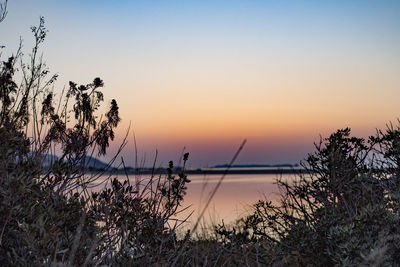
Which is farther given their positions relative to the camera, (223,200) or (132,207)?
(223,200)

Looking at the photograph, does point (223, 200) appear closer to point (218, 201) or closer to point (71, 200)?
point (218, 201)

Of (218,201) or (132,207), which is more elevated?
(132,207)

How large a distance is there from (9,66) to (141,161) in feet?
8.55

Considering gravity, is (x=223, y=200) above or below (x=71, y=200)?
below

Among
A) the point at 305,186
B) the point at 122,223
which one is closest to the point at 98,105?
the point at 122,223

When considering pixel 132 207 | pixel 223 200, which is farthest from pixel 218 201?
pixel 132 207

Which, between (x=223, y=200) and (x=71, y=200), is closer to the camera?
(x=71, y=200)

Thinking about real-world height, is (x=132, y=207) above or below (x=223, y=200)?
above

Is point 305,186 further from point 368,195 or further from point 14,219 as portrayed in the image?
point 14,219

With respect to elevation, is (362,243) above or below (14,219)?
below

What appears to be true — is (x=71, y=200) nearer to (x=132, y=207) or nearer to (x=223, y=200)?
(x=132, y=207)

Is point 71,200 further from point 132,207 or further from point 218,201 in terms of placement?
point 218,201

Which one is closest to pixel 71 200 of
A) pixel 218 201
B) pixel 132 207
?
pixel 132 207

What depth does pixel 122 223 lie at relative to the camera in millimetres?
3939
